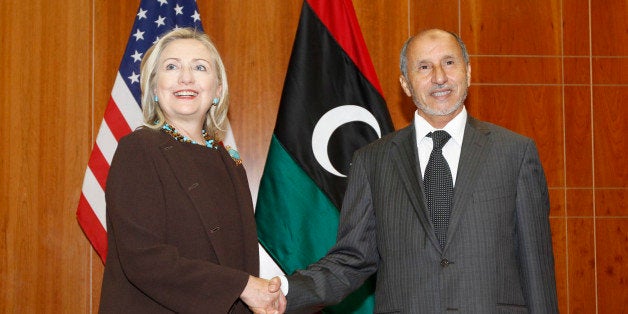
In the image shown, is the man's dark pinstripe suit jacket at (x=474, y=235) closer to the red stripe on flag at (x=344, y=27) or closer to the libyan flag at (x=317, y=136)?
the libyan flag at (x=317, y=136)

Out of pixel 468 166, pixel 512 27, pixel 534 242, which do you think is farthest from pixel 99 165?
pixel 512 27

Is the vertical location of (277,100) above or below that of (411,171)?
above

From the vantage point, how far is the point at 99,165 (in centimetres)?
404

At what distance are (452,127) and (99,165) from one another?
7.90ft

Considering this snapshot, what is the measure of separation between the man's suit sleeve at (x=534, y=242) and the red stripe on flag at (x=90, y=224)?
271 cm

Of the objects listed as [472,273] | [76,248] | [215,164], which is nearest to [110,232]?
[215,164]

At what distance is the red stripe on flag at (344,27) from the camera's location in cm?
419

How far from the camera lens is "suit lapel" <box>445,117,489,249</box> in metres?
2.35

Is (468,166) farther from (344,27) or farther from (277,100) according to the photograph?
(277,100)

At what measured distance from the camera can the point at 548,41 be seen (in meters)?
4.54

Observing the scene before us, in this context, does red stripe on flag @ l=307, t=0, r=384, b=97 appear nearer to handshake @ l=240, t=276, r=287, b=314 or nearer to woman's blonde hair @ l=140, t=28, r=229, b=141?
woman's blonde hair @ l=140, t=28, r=229, b=141

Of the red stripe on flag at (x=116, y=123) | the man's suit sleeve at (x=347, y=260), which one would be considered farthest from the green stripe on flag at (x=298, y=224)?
the man's suit sleeve at (x=347, y=260)

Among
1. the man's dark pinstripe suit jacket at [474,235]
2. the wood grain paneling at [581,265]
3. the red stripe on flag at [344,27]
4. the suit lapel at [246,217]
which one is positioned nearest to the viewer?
the man's dark pinstripe suit jacket at [474,235]

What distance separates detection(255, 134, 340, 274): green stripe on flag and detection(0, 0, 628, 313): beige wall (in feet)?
1.35
